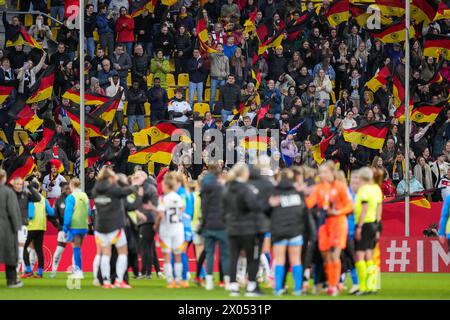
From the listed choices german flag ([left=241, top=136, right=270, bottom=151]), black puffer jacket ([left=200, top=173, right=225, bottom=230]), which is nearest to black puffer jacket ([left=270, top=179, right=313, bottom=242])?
black puffer jacket ([left=200, top=173, right=225, bottom=230])

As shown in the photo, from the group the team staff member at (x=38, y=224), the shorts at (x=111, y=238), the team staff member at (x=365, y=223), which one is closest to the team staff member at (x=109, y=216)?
the shorts at (x=111, y=238)

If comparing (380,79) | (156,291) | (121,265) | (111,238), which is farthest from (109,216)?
(380,79)

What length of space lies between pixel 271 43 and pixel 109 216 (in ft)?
61.0

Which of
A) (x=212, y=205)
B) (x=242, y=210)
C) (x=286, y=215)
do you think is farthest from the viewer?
(x=212, y=205)

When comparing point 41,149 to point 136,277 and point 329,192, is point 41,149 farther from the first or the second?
point 329,192

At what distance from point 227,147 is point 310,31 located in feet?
22.3

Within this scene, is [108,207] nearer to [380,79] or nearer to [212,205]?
[212,205]

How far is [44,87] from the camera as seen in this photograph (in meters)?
42.1

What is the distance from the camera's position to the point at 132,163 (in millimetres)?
41125

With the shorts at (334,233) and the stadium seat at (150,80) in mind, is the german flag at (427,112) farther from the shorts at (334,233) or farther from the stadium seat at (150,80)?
the shorts at (334,233)

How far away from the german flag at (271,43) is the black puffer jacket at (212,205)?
1797 cm

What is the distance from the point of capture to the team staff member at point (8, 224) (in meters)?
28.6
